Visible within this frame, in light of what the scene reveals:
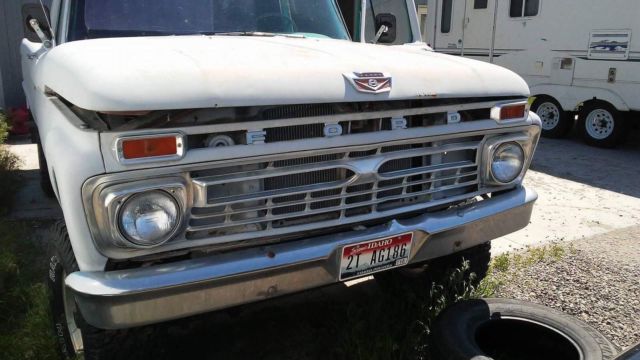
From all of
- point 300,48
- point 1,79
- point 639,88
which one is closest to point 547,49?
point 639,88

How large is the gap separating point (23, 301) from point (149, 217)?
6.89ft

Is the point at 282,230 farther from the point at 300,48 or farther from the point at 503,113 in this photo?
the point at 503,113

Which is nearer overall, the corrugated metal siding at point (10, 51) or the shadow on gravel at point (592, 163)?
the shadow on gravel at point (592, 163)

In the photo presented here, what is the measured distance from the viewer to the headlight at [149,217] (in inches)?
85.7

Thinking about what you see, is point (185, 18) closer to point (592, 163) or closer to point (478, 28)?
point (592, 163)

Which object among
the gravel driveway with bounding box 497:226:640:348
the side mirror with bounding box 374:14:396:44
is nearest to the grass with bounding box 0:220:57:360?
the gravel driveway with bounding box 497:226:640:348

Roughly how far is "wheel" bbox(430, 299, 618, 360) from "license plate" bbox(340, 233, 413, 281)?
19.3 inches

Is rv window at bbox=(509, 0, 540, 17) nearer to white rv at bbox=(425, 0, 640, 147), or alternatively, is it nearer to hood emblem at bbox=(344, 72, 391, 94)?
white rv at bbox=(425, 0, 640, 147)

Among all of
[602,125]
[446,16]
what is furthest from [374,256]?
[446,16]

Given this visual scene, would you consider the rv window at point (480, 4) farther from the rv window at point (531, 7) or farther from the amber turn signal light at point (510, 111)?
the amber turn signal light at point (510, 111)

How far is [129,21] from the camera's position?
11.3 ft

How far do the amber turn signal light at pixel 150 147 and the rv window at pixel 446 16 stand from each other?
10532 millimetres

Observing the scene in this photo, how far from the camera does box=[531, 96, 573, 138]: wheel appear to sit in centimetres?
1016

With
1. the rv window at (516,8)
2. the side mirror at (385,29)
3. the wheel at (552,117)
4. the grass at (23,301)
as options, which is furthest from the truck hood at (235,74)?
the rv window at (516,8)
